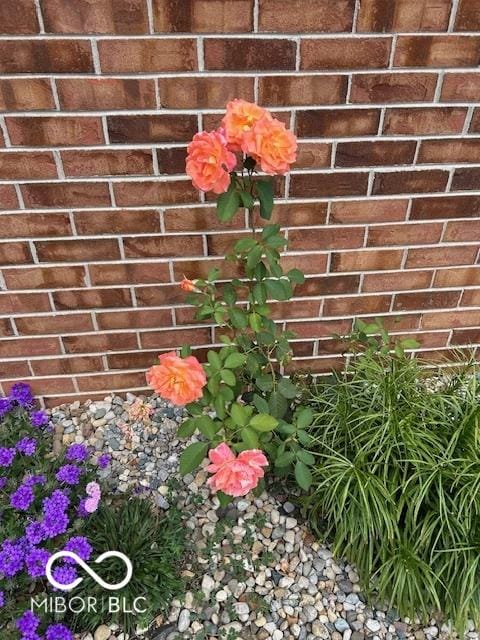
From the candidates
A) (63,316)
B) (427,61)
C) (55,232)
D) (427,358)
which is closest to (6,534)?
(63,316)

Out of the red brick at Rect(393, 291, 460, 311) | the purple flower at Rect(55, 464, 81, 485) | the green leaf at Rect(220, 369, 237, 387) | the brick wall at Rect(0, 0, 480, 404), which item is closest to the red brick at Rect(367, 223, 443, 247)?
the brick wall at Rect(0, 0, 480, 404)

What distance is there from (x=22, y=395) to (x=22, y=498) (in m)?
0.51

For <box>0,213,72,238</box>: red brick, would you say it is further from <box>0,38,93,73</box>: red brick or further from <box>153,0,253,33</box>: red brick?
<box>153,0,253,33</box>: red brick

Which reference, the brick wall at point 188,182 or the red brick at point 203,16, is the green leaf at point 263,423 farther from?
the red brick at point 203,16

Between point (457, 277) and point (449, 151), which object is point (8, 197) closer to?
point (449, 151)

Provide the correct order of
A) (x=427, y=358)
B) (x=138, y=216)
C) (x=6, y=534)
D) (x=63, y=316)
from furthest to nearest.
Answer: (x=427, y=358)
(x=63, y=316)
(x=138, y=216)
(x=6, y=534)

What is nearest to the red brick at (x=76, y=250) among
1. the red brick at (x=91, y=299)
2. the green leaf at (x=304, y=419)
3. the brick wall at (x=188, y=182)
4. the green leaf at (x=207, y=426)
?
the brick wall at (x=188, y=182)

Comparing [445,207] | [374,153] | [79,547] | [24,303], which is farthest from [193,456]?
[445,207]

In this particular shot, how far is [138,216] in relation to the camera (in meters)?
1.85

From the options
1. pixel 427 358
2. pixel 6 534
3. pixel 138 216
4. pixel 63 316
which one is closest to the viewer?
pixel 6 534

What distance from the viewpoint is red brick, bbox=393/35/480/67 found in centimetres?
165

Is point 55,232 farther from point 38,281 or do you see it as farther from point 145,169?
point 145,169

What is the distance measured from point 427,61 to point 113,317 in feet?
4.32

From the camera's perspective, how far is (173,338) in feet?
6.98
